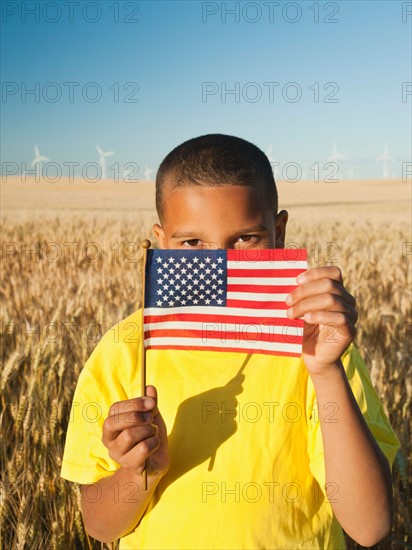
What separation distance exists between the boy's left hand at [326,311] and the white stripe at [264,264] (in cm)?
11

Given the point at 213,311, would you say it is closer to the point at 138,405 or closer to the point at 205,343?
the point at 205,343

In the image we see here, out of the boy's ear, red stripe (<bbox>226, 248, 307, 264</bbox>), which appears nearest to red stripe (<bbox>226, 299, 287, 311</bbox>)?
red stripe (<bbox>226, 248, 307, 264</bbox>)

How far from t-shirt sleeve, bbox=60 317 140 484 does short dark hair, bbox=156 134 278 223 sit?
455 millimetres

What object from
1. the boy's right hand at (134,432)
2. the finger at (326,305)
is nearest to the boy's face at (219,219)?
the finger at (326,305)

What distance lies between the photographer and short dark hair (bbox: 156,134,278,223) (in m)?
1.86

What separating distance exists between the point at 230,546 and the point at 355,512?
1.03 ft

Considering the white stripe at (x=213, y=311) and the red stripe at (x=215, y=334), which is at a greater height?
the white stripe at (x=213, y=311)

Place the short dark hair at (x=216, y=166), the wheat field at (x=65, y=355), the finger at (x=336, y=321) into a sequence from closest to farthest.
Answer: the finger at (x=336, y=321), the short dark hair at (x=216, y=166), the wheat field at (x=65, y=355)

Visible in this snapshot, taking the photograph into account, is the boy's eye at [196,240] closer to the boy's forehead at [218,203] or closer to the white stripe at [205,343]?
the boy's forehead at [218,203]

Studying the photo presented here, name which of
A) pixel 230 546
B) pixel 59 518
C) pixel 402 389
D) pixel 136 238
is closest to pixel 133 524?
pixel 230 546

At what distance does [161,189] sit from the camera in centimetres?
202

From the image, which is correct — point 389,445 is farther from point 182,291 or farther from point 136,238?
point 136,238

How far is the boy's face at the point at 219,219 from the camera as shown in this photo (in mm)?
1765

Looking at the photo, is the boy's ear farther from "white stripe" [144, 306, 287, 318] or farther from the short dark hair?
"white stripe" [144, 306, 287, 318]
